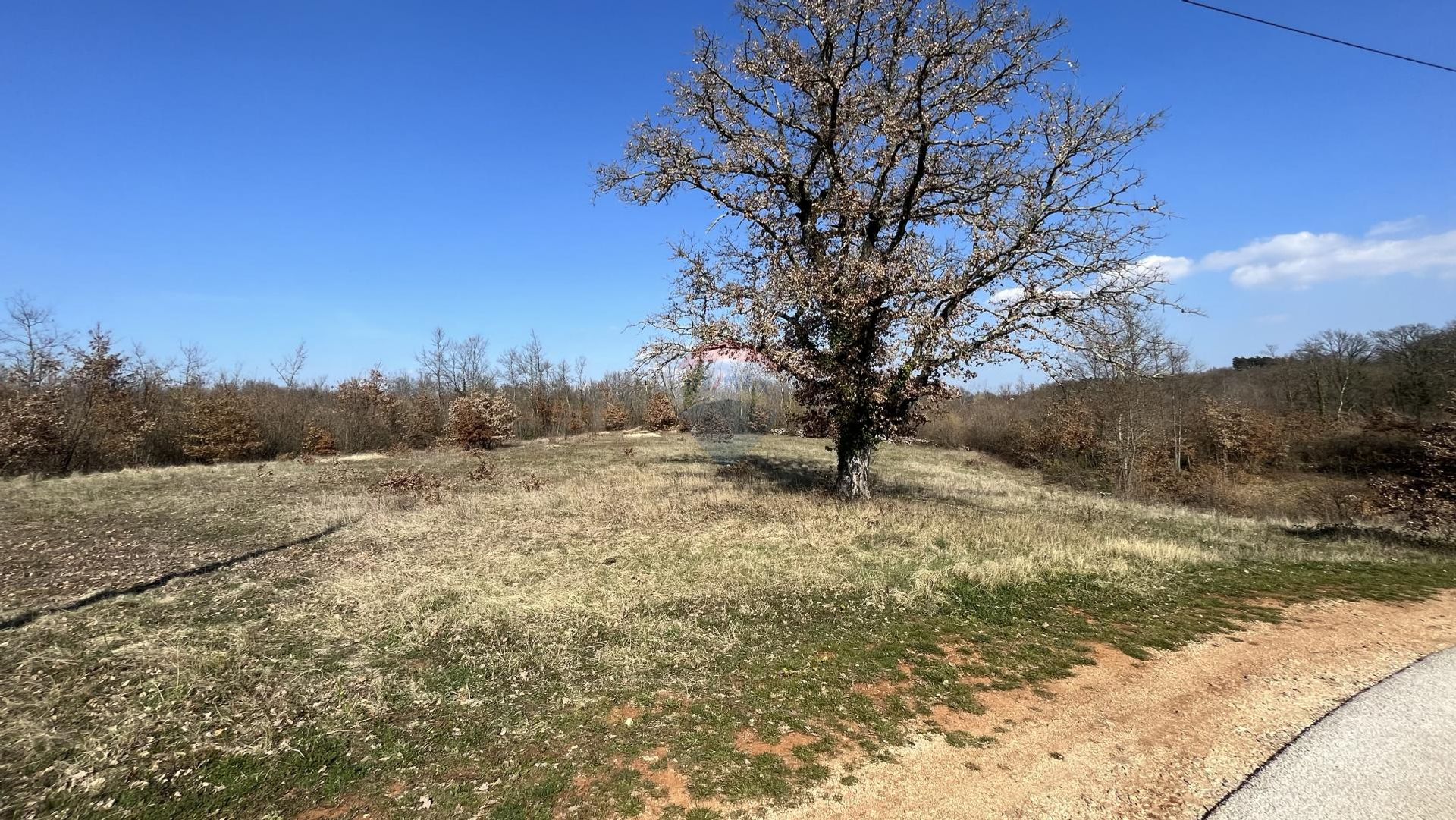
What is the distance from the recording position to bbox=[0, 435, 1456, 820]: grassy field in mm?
3941

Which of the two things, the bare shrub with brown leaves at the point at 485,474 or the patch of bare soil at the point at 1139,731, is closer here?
the patch of bare soil at the point at 1139,731

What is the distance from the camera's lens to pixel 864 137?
42.0 ft

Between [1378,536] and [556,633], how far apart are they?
1525 centimetres

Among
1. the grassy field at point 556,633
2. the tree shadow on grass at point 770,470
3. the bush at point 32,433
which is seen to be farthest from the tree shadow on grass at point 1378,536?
the bush at point 32,433

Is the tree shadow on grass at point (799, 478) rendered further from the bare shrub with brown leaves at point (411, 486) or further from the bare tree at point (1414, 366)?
the bare tree at point (1414, 366)

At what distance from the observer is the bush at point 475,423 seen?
1316 inches

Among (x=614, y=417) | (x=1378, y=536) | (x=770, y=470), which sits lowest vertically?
(x=1378, y=536)

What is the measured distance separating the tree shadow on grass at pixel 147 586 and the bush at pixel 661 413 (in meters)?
32.9

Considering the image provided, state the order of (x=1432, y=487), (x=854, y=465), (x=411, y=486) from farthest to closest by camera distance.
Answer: (x=411, y=486) < (x=854, y=465) < (x=1432, y=487)

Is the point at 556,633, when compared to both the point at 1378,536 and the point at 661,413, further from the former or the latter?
the point at 661,413

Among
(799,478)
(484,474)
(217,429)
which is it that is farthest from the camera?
(217,429)

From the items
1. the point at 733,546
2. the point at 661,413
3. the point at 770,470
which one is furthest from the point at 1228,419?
the point at 661,413

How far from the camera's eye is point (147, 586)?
816cm

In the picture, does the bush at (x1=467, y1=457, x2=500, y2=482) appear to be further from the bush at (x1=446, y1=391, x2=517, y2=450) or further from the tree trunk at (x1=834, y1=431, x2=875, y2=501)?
A: the bush at (x1=446, y1=391, x2=517, y2=450)
